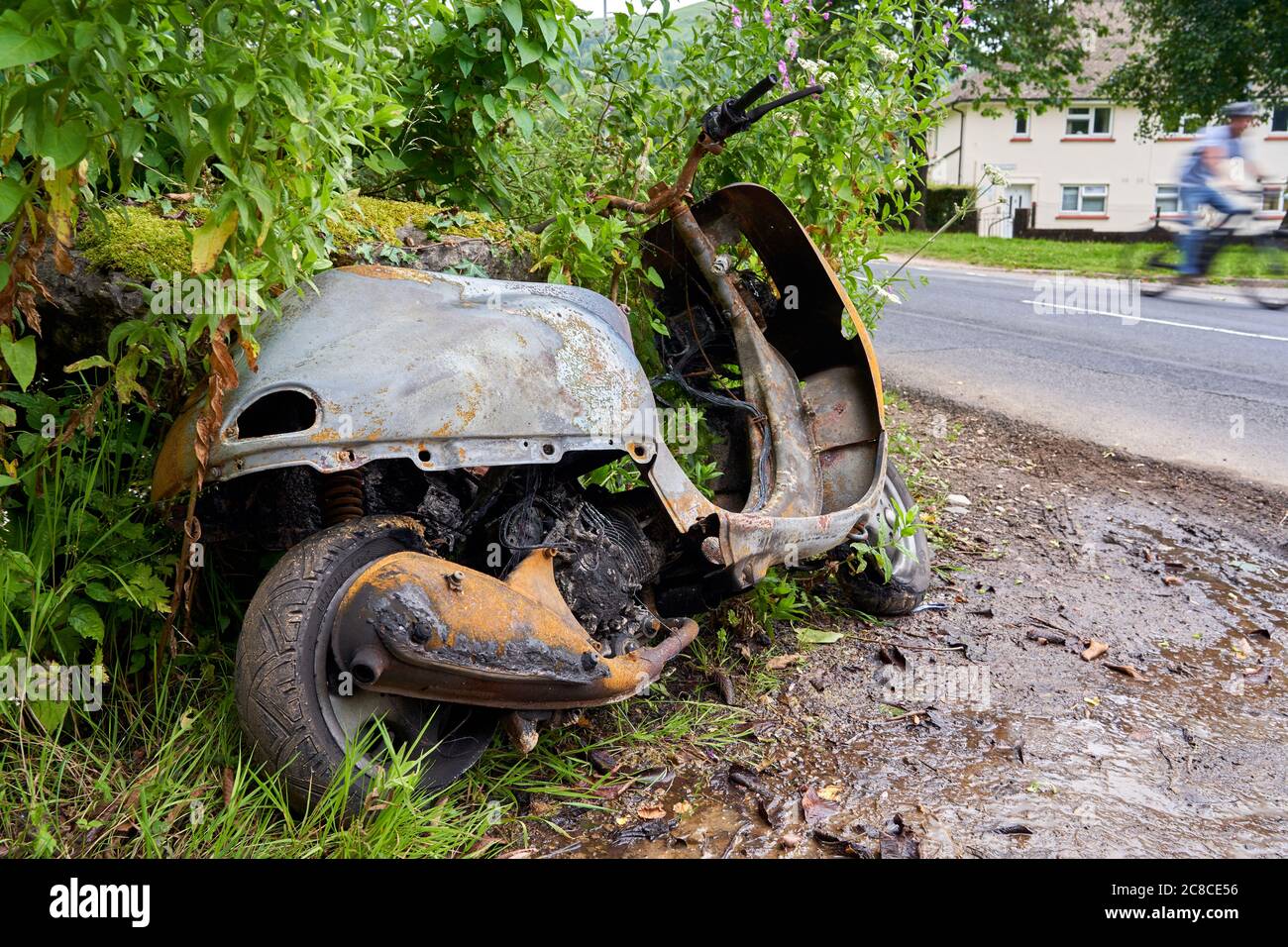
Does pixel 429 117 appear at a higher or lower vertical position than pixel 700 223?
higher

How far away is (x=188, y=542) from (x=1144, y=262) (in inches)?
669

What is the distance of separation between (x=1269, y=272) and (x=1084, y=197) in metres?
22.8

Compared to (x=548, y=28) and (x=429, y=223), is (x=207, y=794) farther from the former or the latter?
(x=548, y=28)

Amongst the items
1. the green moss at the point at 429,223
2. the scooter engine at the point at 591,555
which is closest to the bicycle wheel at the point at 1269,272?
the green moss at the point at 429,223

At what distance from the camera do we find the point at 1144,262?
16484 mm

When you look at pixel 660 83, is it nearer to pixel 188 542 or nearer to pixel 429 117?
pixel 429 117

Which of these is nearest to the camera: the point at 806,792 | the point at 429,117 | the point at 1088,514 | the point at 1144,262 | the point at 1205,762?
the point at 806,792

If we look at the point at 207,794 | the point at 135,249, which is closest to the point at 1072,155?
the point at 135,249

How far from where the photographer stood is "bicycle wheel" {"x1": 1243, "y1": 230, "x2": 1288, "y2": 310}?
1333 cm

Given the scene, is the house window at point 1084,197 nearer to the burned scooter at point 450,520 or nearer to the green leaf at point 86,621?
the burned scooter at point 450,520

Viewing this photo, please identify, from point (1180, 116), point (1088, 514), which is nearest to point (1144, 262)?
point (1180, 116)

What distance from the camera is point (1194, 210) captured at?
1155cm

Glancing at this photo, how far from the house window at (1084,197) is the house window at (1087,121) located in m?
1.79

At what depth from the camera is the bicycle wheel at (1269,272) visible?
13328 millimetres
